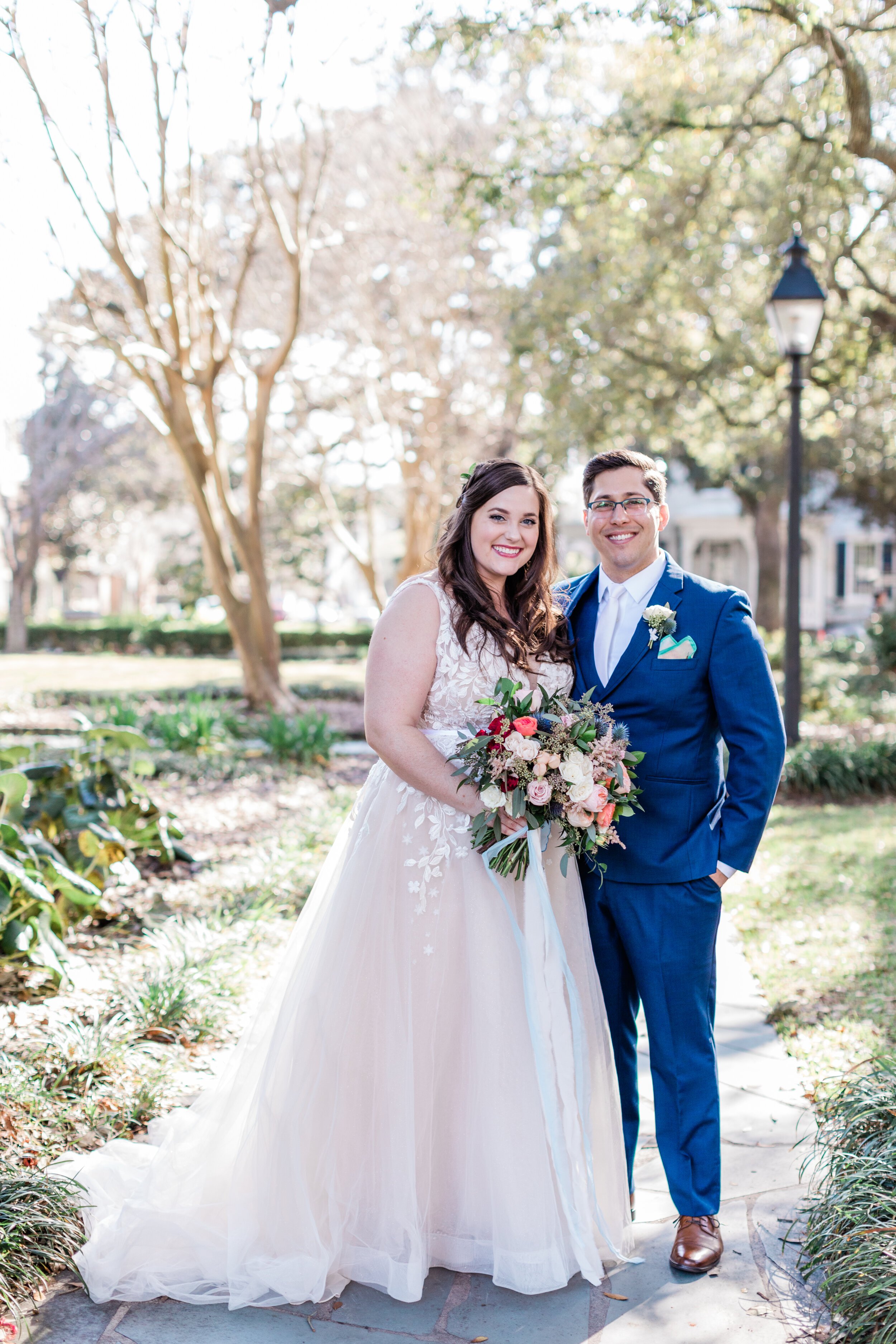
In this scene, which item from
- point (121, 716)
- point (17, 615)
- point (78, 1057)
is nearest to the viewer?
point (78, 1057)

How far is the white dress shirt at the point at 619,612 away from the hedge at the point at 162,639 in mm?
23681

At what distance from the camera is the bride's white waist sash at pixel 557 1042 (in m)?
2.82

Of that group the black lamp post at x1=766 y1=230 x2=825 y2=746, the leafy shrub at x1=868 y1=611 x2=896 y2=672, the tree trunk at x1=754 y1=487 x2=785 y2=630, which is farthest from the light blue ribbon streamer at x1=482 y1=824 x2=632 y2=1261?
the tree trunk at x1=754 y1=487 x2=785 y2=630

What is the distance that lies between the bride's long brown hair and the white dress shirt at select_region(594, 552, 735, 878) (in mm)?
108

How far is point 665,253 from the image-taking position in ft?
46.4

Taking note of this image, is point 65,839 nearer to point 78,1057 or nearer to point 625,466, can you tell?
point 78,1057

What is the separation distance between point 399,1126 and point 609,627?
1.53 m

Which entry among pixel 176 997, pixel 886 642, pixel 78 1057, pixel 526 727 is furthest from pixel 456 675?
pixel 886 642

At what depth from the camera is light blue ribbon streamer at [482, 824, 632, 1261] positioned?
9.23ft

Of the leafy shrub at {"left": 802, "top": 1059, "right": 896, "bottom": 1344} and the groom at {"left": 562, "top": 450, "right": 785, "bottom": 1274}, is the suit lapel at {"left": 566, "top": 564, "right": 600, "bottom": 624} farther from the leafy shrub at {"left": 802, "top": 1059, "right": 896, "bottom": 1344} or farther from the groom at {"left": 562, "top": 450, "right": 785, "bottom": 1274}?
the leafy shrub at {"left": 802, "top": 1059, "right": 896, "bottom": 1344}

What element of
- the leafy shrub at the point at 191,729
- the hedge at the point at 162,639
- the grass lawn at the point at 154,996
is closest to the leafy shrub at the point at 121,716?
the leafy shrub at the point at 191,729

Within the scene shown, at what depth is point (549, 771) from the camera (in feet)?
9.14

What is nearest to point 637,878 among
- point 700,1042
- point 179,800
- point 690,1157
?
point 700,1042

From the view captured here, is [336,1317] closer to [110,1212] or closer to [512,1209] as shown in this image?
[512,1209]
